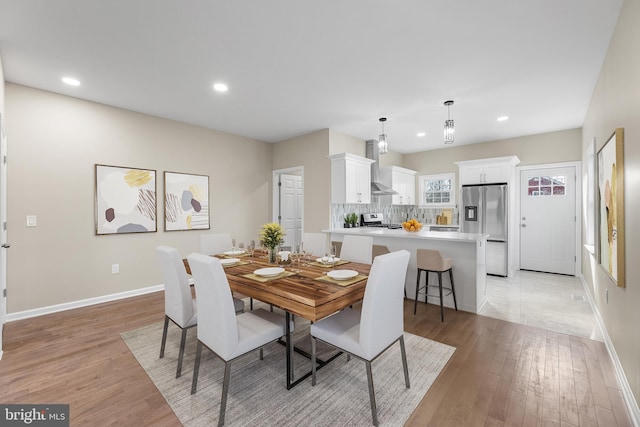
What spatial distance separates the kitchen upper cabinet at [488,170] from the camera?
5234mm

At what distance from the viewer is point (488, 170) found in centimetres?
546

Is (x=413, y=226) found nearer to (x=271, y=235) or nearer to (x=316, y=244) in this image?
(x=316, y=244)

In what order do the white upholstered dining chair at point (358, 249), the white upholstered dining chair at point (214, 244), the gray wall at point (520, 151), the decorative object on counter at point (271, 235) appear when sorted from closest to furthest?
the decorative object on counter at point (271, 235), the white upholstered dining chair at point (358, 249), the white upholstered dining chair at point (214, 244), the gray wall at point (520, 151)

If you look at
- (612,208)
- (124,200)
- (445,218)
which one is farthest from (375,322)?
(445,218)

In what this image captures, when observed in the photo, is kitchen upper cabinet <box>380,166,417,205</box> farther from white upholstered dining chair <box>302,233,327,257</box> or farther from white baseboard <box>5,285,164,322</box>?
white baseboard <box>5,285,164,322</box>

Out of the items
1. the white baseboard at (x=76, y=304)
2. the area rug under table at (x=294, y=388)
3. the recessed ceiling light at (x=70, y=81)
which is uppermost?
the recessed ceiling light at (x=70, y=81)

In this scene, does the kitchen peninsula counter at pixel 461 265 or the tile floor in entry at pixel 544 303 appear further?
the kitchen peninsula counter at pixel 461 265

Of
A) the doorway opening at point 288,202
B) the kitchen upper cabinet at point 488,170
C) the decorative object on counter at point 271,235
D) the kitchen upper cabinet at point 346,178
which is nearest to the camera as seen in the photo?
the decorative object on counter at point 271,235

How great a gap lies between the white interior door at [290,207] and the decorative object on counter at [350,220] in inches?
55.9

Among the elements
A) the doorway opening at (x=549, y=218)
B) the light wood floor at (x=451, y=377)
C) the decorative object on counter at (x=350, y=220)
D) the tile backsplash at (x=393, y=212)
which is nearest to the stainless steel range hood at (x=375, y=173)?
the tile backsplash at (x=393, y=212)

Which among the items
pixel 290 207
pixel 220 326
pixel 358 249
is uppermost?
pixel 290 207

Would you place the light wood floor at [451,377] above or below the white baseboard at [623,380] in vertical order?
below

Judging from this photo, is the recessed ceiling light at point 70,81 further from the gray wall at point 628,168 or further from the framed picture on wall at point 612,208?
the framed picture on wall at point 612,208

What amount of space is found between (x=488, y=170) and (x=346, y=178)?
114 inches
